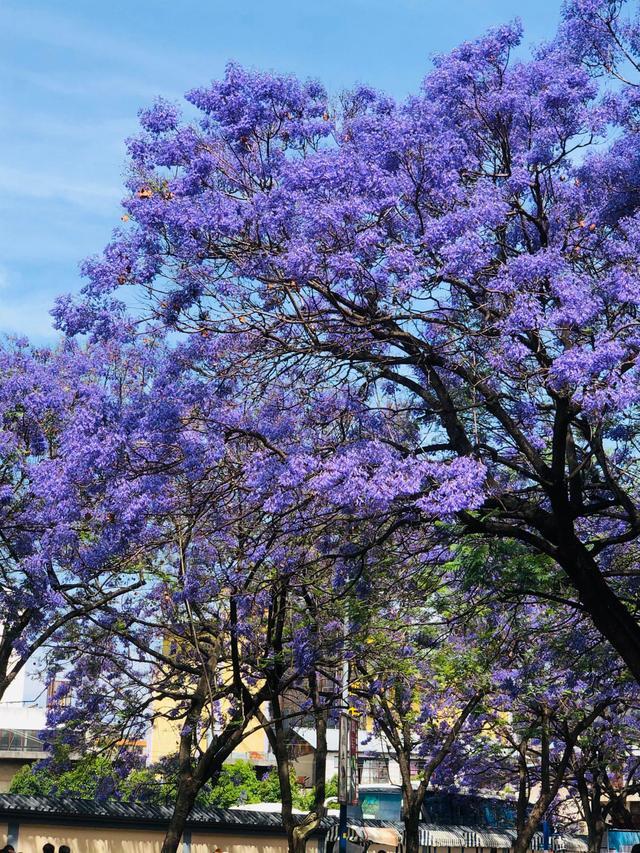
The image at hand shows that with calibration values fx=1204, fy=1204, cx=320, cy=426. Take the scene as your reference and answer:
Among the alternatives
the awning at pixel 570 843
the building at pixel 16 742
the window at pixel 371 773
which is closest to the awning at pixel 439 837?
the awning at pixel 570 843

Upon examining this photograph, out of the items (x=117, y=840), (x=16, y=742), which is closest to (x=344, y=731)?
(x=117, y=840)

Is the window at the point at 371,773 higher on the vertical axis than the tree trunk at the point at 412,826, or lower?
higher

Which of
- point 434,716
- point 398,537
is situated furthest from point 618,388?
point 434,716

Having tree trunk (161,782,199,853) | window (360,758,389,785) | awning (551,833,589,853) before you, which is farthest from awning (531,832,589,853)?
tree trunk (161,782,199,853)

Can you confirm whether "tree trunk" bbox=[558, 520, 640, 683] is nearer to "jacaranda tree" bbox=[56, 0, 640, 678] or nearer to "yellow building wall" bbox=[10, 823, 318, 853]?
"jacaranda tree" bbox=[56, 0, 640, 678]

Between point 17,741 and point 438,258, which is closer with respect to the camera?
point 438,258

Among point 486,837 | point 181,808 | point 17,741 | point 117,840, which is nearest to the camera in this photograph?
point 181,808

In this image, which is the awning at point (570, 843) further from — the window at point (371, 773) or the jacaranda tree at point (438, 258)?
the jacaranda tree at point (438, 258)

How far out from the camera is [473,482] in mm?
10164

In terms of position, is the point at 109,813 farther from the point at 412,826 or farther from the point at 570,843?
the point at 570,843

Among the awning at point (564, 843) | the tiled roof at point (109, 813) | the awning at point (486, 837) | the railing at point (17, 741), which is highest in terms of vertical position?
the railing at point (17, 741)

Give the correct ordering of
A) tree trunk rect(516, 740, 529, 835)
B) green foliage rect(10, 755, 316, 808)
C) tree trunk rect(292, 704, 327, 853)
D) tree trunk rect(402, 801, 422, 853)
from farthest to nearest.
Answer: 1. tree trunk rect(516, 740, 529, 835)
2. tree trunk rect(402, 801, 422, 853)
3. green foliage rect(10, 755, 316, 808)
4. tree trunk rect(292, 704, 327, 853)

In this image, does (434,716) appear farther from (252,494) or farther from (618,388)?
(618,388)

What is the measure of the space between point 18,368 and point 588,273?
9485 millimetres
